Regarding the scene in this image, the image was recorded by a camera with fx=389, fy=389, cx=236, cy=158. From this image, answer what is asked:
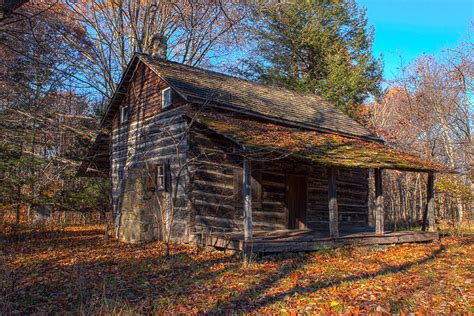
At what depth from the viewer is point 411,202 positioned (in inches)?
893

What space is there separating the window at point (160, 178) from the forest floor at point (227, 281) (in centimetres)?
207

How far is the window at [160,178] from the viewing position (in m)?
13.0

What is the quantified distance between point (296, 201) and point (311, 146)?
3.72 metres

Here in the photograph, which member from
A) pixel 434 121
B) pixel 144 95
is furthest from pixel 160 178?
pixel 434 121

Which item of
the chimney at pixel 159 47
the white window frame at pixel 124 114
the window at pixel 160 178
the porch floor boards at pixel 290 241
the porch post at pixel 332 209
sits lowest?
the porch floor boards at pixel 290 241

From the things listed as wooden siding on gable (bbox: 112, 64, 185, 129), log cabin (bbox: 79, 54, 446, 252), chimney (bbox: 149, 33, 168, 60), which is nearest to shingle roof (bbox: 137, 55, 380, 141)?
log cabin (bbox: 79, 54, 446, 252)

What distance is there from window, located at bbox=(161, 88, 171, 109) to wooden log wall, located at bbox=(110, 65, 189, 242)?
193mm

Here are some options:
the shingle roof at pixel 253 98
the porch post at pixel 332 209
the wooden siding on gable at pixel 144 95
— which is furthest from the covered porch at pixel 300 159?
the wooden siding on gable at pixel 144 95

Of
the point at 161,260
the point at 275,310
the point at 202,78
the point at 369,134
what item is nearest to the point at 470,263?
the point at 275,310

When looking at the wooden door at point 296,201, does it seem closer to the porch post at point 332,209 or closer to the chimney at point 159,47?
the porch post at point 332,209

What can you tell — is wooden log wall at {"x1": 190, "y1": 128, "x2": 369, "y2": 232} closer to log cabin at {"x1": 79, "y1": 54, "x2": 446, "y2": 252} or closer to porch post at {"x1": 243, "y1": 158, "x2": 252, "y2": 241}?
log cabin at {"x1": 79, "y1": 54, "x2": 446, "y2": 252}

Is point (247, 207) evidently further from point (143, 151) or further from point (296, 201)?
point (143, 151)

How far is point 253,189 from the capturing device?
13.5 metres

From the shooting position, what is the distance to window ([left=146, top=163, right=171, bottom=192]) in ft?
42.5
